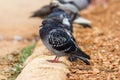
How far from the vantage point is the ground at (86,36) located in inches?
315

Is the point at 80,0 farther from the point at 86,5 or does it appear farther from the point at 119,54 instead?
the point at 119,54

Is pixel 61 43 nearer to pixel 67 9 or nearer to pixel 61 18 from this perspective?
pixel 61 18

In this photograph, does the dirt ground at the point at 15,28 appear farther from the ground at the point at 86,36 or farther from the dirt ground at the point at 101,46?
the dirt ground at the point at 101,46

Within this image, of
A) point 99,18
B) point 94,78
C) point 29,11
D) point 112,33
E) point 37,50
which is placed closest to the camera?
point 94,78

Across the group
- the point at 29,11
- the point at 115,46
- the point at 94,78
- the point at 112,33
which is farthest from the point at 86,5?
the point at 94,78

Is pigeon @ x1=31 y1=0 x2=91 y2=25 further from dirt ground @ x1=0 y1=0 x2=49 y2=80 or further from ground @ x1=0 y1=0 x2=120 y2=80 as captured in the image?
dirt ground @ x1=0 y1=0 x2=49 y2=80

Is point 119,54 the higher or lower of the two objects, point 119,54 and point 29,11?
the lower

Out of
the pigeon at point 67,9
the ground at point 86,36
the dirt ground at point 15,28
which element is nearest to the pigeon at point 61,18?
the ground at point 86,36

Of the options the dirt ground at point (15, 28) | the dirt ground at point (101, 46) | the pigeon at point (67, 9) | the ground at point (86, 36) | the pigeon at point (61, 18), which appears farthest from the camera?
the pigeon at point (67, 9)

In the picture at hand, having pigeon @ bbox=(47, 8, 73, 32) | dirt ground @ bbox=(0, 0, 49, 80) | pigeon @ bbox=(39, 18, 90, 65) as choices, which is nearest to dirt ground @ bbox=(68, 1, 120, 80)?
pigeon @ bbox=(39, 18, 90, 65)

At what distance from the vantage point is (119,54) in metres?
8.95

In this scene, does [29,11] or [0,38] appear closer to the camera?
[0,38]

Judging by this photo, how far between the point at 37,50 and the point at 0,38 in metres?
2.72

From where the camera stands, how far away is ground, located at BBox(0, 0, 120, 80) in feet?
26.3
